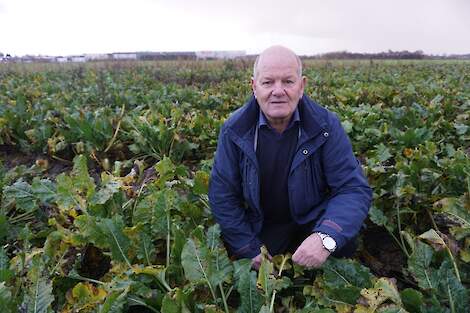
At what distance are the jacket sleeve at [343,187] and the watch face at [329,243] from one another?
0.08 metres

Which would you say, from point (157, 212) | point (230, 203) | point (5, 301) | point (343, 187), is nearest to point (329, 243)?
point (343, 187)

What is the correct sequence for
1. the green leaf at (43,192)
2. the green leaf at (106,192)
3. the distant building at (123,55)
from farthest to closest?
the distant building at (123,55) < the green leaf at (43,192) < the green leaf at (106,192)

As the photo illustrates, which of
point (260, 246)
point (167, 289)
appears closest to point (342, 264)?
point (260, 246)

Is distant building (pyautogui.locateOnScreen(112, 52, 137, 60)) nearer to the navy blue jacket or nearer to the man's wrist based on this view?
the navy blue jacket

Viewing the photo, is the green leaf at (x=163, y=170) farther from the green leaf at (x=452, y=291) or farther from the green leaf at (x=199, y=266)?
the green leaf at (x=452, y=291)

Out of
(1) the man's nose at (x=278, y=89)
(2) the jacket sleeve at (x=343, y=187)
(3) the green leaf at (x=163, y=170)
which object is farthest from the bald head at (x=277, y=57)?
(3) the green leaf at (x=163, y=170)

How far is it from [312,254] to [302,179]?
521 mm

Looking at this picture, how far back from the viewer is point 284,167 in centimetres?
288

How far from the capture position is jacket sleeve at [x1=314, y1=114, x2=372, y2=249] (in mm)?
2605

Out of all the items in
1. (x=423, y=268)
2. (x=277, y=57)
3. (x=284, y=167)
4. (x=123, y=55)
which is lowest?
(x=123, y=55)

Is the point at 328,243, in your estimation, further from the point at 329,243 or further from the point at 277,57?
the point at 277,57

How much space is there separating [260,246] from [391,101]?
6624 mm

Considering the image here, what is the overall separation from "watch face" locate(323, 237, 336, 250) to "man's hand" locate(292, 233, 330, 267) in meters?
0.02

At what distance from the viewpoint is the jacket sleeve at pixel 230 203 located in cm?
281
